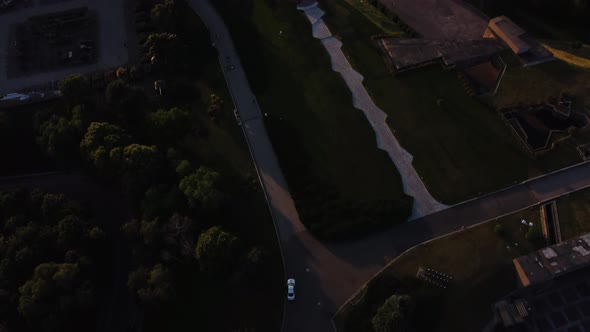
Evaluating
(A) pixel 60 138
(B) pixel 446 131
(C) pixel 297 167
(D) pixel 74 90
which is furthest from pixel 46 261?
(B) pixel 446 131

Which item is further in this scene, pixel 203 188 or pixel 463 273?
pixel 203 188

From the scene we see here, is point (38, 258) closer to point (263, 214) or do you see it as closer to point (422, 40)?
point (263, 214)

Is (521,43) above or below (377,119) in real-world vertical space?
above

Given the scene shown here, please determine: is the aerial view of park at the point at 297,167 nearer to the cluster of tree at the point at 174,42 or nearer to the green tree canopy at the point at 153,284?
the green tree canopy at the point at 153,284

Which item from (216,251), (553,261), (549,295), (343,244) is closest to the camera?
(216,251)

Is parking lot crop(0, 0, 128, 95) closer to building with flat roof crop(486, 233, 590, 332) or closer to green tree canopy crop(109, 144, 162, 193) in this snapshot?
green tree canopy crop(109, 144, 162, 193)

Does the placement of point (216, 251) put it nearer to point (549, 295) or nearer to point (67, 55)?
point (549, 295)
